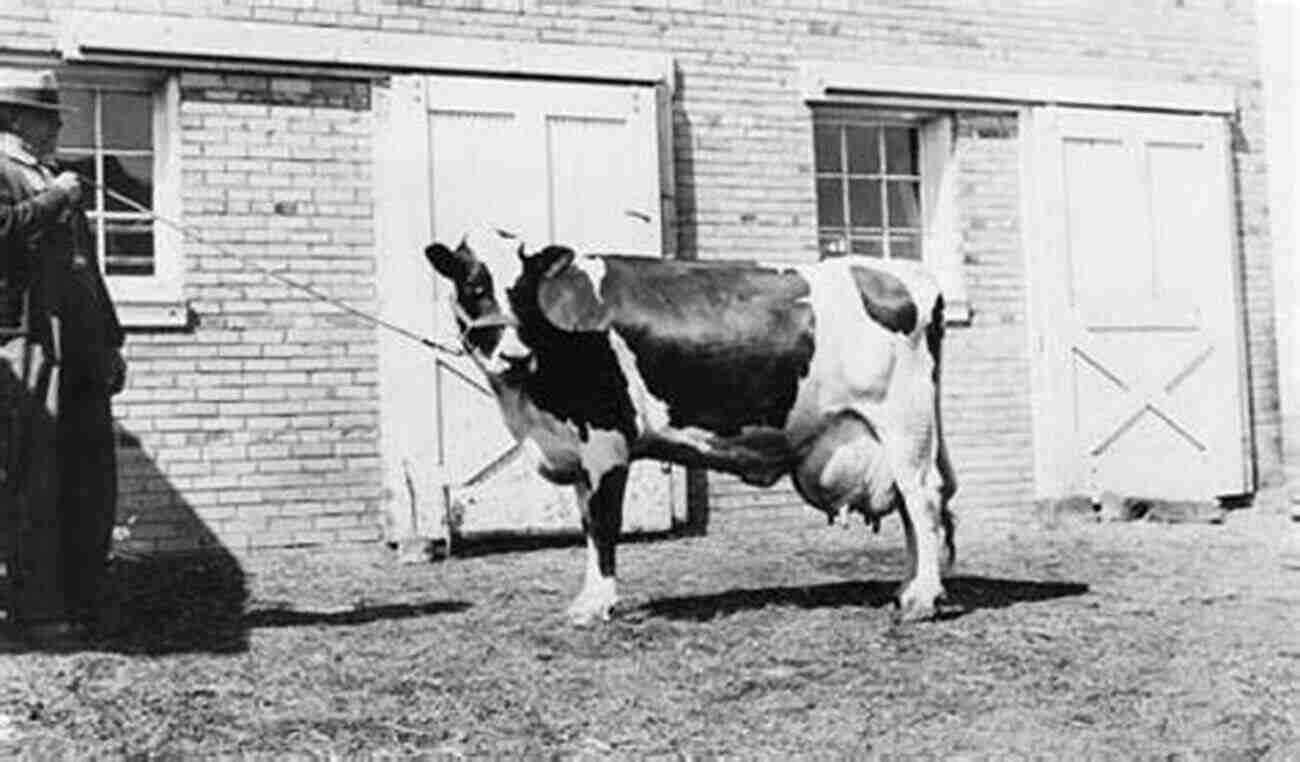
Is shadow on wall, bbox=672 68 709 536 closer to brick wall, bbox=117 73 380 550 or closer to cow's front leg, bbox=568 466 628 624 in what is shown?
brick wall, bbox=117 73 380 550

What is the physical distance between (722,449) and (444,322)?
9.68 ft

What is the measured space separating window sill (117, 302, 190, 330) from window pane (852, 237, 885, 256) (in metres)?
4.54

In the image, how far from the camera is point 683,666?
5473 millimetres

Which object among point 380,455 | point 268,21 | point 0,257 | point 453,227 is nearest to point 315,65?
point 268,21

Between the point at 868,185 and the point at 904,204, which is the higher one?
the point at 868,185

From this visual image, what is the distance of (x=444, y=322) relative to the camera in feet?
28.9

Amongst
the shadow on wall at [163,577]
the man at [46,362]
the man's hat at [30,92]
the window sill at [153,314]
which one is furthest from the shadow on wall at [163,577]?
the man's hat at [30,92]

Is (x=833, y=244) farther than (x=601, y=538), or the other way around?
(x=833, y=244)

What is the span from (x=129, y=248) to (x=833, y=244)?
15.0 feet

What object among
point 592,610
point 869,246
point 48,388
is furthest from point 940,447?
point 869,246

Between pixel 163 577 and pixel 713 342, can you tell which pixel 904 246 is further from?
pixel 163 577

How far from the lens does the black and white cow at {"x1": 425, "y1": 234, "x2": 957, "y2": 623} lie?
6133 millimetres

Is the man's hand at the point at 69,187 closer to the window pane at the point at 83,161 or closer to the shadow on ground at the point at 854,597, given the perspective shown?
the shadow on ground at the point at 854,597

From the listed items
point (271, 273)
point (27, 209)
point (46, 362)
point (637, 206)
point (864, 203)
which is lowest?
point (46, 362)
